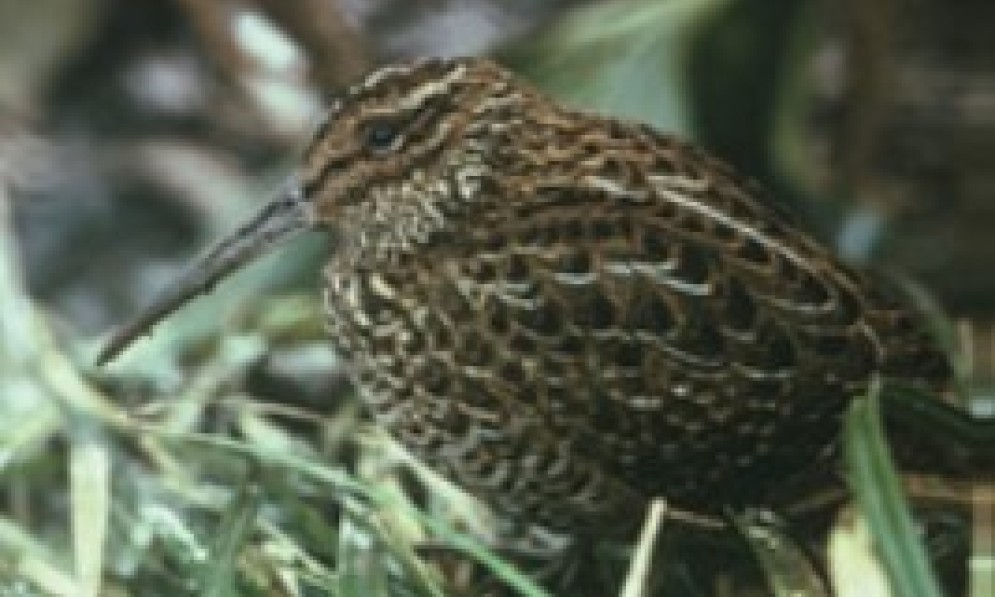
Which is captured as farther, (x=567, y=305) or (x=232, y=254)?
(x=232, y=254)

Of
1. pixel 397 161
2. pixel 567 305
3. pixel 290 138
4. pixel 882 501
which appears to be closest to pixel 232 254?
pixel 397 161

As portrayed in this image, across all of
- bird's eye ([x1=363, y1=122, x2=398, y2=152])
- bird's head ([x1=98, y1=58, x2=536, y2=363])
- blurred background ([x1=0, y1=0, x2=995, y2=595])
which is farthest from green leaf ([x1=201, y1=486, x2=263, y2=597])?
bird's eye ([x1=363, y1=122, x2=398, y2=152])

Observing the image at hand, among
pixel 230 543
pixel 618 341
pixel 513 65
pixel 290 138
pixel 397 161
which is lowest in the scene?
pixel 230 543

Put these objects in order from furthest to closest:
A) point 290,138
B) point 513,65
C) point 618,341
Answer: point 290,138 < point 513,65 < point 618,341

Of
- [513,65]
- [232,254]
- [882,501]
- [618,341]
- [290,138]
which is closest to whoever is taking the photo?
[882,501]

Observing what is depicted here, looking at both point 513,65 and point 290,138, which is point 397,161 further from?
point 290,138

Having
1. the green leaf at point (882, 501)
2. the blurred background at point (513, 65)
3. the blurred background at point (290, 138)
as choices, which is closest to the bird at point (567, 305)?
the green leaf at point (882, 501)
